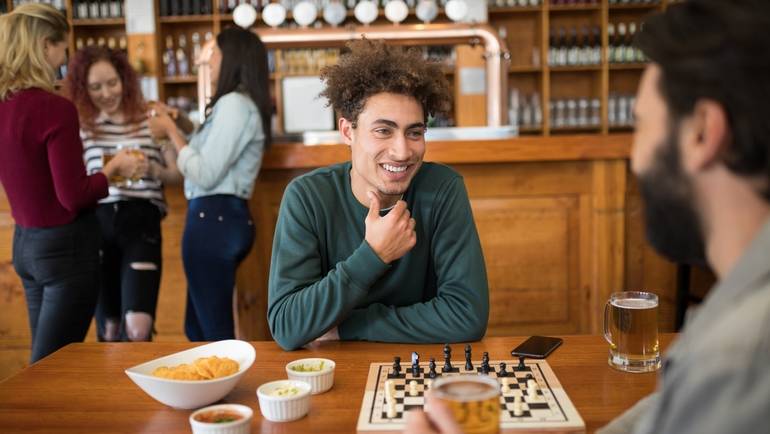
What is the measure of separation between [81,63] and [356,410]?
203 centimetres

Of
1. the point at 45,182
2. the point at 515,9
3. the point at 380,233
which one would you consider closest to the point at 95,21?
the point at 515,9

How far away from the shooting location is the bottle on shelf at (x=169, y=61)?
5625mm

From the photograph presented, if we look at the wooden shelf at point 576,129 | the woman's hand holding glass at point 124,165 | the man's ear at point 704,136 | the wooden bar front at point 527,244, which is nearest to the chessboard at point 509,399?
the man's ear at point 704,136

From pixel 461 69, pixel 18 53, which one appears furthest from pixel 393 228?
pixel 461 69

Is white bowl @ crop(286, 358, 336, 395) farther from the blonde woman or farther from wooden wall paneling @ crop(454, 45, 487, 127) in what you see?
wooden wall paneling @ crop(454, 45, 487, 127)

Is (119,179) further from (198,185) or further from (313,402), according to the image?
Answer: (313,402)

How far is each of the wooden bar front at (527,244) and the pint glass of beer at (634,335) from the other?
65.2 inches

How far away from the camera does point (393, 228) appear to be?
1486 millimetres

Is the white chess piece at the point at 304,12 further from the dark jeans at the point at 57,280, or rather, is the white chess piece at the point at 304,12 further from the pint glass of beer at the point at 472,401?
the pint glass of beer at the point at 472,401

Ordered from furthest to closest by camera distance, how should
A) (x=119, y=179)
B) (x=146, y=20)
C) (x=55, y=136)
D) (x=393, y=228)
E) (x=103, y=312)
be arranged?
(x=146, y=20)
(x=103, y=312)
(x=119, y=179)
(x=55, y=136)
(x=393, y=228)

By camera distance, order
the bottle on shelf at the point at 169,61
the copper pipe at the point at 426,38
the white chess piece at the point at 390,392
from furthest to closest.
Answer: the bottle on shelf at the point at 169,61 → the copper pipe at the point at 426,38 → the white chess piece at the point at 390,392

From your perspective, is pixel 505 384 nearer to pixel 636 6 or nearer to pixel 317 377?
pixel 317 377

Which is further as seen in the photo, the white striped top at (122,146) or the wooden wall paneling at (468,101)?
the wooden wall paneling at (468,101)

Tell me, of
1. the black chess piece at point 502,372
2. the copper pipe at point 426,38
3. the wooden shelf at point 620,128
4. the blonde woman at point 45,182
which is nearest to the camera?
the black chess piece at point 502,372
